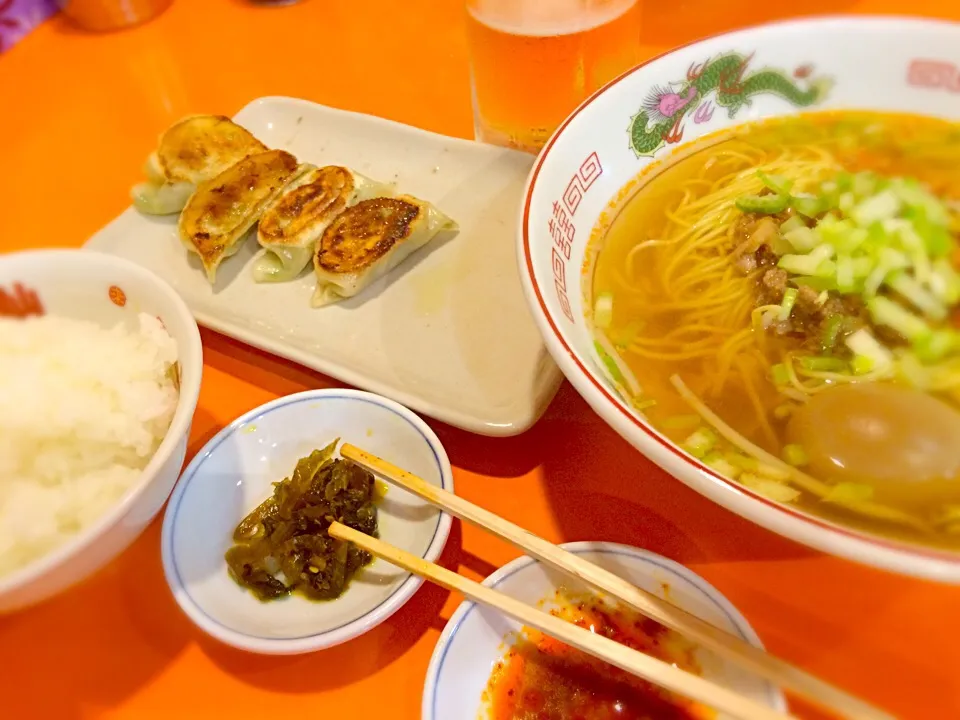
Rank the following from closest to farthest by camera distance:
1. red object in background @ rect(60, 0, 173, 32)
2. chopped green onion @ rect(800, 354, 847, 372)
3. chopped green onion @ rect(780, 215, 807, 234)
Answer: chopped green onion @ rect(800, 354, 847, 372) < chopped green onion @ rect(780, 215, 807, 234) < red object in background @ rect(60, 0, 173, 32)

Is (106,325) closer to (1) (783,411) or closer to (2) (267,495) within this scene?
(2) (267,495)

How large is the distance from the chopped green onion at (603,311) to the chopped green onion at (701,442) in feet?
0.70

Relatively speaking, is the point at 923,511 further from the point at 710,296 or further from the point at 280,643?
the point at 280,643

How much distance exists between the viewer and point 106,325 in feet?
4.09

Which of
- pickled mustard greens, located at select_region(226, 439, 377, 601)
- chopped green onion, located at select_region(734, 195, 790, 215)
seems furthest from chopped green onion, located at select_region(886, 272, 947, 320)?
pickled mustard greens, located at select_region(226, 439, 377, 601)

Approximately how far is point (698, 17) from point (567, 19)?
0.84 m

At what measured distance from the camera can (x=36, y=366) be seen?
114 centimetres

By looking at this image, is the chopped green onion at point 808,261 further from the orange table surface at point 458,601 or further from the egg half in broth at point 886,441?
the orange table surface at point 458,601

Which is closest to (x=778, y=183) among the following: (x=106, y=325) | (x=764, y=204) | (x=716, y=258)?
(x=764, y=204)

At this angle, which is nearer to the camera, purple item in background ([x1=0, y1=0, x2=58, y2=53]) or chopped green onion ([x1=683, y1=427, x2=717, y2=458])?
chopped green onion ([x1=683, y1=427, x2=717, y2=458])

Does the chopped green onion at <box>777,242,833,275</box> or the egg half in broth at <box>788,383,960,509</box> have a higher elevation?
the chopped green onion at <box>777,242,833,275</box>

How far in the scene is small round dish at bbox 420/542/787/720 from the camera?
0.89 m

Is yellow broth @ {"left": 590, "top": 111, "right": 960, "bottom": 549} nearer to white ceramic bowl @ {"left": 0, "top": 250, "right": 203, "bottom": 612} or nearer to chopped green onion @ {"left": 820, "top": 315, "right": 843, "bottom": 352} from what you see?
chopped green onion @ {"left": 820, "top": 315, "right": 843, "bottom": 352}

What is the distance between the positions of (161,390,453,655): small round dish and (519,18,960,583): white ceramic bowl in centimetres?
37
